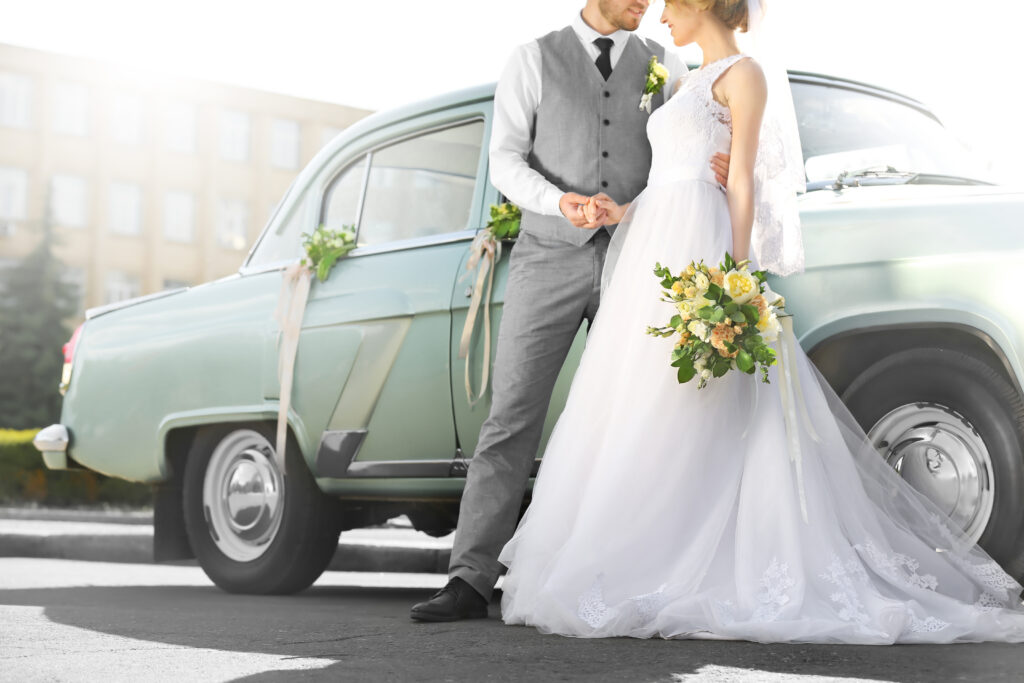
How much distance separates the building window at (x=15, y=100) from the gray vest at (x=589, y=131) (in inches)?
1798

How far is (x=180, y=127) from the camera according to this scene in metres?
49.4

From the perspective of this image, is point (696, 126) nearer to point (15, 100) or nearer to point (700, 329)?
point (700, 329)

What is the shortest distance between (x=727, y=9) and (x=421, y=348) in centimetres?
184

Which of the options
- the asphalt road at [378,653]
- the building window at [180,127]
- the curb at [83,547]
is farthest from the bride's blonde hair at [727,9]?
the building window at [180,127]

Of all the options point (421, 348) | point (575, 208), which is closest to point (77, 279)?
point (421, 348)

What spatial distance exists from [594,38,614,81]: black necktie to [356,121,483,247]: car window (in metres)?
0.90

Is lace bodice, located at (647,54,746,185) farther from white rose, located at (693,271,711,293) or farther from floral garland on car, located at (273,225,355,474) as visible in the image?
floral garland on car, located at (273,225,355,474)

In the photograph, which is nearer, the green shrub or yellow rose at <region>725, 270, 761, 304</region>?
yellow rose at <region>725, 270, 761, 304</region>

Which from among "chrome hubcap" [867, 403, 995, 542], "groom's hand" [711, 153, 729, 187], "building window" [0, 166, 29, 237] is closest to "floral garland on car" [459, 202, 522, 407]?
"groom's hand" [711, 153, 729, 187]

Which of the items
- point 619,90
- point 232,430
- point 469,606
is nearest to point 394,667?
point 469,606

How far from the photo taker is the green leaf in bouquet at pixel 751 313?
3.98m

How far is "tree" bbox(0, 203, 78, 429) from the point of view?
40.7 metres

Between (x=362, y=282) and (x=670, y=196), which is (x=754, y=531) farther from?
(x=362, y=282)

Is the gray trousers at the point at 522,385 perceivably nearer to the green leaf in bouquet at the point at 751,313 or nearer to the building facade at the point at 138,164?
the green leaf in bouquet at the point at 751,313
